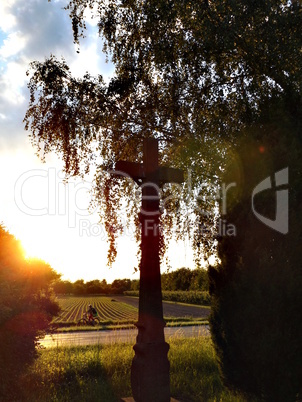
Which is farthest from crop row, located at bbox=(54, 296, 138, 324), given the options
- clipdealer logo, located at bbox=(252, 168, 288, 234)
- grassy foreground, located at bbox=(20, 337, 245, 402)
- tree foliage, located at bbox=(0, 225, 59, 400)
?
clipdealer logo, located at bbox=(252, 168, 288, 234)

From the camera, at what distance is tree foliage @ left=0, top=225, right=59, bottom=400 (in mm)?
7262

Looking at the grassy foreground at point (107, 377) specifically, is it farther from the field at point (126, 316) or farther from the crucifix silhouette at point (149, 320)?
the field at point (126, 316)

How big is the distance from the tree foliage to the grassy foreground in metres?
0.33

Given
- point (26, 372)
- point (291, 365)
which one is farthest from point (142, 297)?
point (26, 372)

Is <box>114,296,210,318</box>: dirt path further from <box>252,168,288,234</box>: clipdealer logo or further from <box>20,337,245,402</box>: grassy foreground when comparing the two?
<box>252,168,288,234</box>: clipdealer logo

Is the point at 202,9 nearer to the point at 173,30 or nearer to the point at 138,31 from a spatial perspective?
the point at 173,30

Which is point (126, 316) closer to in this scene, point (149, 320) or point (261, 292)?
point (149, 320)

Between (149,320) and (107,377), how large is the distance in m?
3.03

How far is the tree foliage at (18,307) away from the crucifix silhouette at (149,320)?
283cm

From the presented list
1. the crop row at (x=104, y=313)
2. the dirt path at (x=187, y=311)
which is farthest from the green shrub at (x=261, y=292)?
the dirt path at (x=187, y=311)

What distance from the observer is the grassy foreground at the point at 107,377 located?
6.34 meters

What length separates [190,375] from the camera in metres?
7.63

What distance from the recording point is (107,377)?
760cm

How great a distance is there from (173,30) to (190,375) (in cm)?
658
